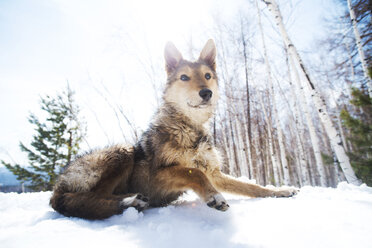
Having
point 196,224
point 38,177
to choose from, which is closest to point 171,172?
point 196,224

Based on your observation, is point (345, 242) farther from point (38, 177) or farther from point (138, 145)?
point (38, 177)

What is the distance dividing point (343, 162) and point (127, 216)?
22.3 ft

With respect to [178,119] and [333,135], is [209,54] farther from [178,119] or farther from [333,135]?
[333,135]

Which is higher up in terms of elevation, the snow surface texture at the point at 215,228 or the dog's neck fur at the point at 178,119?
the dog's neck fur at the point at 178,119

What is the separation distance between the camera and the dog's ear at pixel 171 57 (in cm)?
363

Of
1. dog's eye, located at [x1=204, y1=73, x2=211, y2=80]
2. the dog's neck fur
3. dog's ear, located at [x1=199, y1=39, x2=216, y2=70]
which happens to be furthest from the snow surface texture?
dog's ear, located at [x1=199, y1=39, x2=216, y2=70]

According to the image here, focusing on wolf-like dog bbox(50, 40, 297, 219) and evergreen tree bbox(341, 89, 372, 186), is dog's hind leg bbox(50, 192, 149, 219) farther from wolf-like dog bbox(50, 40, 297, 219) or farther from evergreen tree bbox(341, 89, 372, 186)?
evergreen tree bbox(341, 89, 372, 186)

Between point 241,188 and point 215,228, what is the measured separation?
135 cm

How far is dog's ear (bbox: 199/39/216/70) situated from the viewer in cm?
384

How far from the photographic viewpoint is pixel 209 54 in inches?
153

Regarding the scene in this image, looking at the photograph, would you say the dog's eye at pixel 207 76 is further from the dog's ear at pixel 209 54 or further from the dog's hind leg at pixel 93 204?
the dog's hind leg at pixel 93 204

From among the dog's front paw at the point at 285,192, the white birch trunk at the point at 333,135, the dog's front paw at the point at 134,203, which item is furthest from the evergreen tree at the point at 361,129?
the dog's front paw at the point at 134,203

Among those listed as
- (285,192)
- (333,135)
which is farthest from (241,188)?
(333,135)

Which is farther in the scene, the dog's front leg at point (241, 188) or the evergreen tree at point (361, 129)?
the evergreen tree at point (361, 129)
